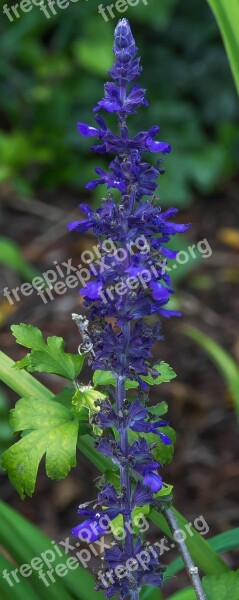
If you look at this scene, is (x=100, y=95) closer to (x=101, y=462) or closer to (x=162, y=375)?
(x=101, y=462)

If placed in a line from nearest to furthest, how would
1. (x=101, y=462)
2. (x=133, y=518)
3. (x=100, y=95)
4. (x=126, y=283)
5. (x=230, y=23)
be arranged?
(x=126, y=283) < (x=133, y=518) < (x=101, y=462) < (x=230, y=23) < (x=100, y=95)

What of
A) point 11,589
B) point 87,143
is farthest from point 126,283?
point 87,143

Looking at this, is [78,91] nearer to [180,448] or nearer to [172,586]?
[180,448]

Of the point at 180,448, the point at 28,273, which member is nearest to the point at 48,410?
the point at 180,448

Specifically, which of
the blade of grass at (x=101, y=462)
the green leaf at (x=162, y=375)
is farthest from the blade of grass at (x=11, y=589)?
the green leaf at (x=162, y=375)

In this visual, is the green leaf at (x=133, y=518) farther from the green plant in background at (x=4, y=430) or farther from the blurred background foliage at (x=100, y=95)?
the blurred background foliage at (x=100, y=95)

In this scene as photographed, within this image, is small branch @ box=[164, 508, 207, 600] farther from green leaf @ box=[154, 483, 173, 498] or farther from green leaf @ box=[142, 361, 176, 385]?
green leaf @ box=[142, 361, 176, 385]

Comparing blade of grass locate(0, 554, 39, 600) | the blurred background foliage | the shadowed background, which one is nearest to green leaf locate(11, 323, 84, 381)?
blade of grass locate(0, 554, 39, 600)
